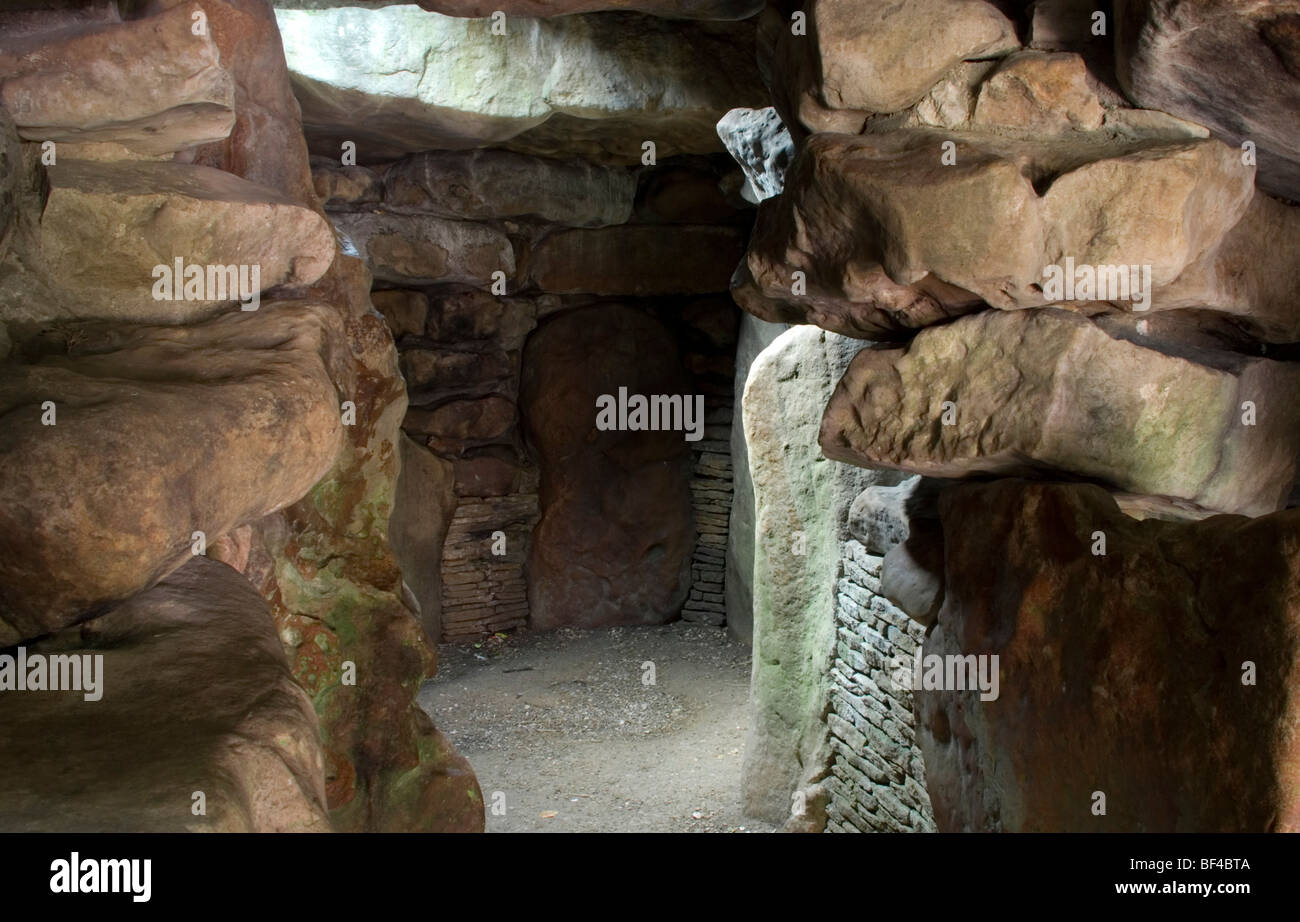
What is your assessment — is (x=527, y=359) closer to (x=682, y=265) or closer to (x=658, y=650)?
(x=682, y=265)

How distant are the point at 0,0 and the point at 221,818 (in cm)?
243

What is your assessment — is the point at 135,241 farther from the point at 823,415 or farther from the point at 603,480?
the point at 603,480

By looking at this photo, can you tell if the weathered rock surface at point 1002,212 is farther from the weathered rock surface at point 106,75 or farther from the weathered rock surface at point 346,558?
the weathered rock surface at point 106,75

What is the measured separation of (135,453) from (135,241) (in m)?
1.00

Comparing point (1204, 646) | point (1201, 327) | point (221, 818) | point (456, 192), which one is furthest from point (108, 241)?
point (456, 192)

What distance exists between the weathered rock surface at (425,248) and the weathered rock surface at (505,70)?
4.80 feet

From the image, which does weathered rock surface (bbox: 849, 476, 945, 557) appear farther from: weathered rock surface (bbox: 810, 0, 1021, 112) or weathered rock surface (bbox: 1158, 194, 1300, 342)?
weathered rock surface (bbox: 810, 0, 1021, 112)

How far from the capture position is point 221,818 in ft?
7.01

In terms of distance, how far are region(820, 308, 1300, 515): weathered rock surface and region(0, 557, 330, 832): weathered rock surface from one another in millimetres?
2432

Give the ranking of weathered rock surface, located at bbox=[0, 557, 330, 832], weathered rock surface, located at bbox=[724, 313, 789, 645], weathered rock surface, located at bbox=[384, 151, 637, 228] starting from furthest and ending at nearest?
weathered rock surface, located at bbox=[724, 313, 789, 645] < weathered rock surface, located at bbox=[384, 151, 637, 228] < weathered rock surface, located at bbox=[0, 557, 330, 832]

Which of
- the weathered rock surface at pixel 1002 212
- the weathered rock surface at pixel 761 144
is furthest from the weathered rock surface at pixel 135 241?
the weathered rock surface at pixel 761 144

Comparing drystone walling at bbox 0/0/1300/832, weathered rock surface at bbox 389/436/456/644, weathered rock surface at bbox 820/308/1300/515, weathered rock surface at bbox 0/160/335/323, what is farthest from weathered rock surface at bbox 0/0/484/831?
weathered rock surface at bbox 389/436/456/644

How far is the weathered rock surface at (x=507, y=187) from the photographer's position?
8.24m

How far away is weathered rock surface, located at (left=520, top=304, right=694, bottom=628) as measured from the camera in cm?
1002
